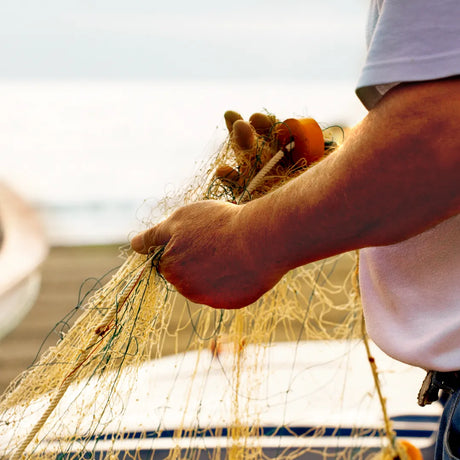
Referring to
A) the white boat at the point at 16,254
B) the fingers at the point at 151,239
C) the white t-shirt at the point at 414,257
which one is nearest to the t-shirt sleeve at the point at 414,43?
the white t-shirt at the point at 414,257

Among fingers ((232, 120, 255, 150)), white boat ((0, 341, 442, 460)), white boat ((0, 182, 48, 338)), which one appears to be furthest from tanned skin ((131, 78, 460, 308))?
white boat ((0, 182, 48, 338))

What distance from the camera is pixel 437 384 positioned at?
0.66m

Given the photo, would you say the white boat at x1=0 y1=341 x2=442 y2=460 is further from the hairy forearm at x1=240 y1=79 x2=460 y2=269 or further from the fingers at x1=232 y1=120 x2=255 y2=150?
the hairy forearm at x1=240 y1=79 x2=460 y2=269

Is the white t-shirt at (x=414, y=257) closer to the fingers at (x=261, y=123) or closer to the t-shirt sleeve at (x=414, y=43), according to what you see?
the t-shirt sleeve at (x=414, y=43)

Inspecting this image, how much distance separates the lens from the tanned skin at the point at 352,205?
45 cm

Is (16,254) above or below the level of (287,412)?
above

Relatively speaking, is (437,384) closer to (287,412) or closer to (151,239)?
(151,239)

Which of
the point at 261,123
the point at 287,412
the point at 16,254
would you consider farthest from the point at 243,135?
the point at 16,254

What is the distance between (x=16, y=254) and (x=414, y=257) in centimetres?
141

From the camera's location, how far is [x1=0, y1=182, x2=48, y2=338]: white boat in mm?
1703

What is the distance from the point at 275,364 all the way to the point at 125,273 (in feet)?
3.22

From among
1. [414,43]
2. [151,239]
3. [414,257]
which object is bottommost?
[414,257]

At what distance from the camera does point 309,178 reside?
519mm

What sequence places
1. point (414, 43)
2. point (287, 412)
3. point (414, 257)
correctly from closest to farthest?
point (414, 43), point (414, 257), point (287, 412)
